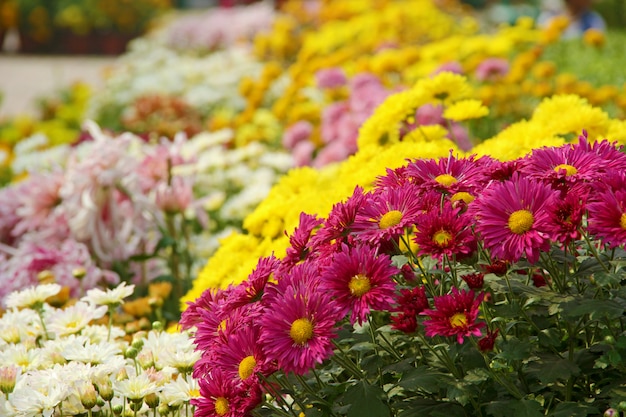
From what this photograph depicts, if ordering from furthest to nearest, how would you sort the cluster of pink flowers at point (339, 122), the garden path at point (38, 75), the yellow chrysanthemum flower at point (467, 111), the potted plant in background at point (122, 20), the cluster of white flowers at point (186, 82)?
the potted plant in background at point (122, 20), the garden path at point (38, 75), the cluster of white flowers at point (186, 82), the cluster of pink flowers at point (339, 122), the yellow chrysanthemum flower at point (467, 111)

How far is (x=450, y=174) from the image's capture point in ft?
5.08

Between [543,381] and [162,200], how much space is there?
2.12 metres

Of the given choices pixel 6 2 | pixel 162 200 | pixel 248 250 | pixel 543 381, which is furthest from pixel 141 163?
pixel 6 2

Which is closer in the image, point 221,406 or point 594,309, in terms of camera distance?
point 594,309

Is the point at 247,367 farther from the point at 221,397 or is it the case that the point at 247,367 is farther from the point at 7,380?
the point at 7,380

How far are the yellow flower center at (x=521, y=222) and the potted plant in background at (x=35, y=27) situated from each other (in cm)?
1737

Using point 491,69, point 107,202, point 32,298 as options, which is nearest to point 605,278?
point 32,298

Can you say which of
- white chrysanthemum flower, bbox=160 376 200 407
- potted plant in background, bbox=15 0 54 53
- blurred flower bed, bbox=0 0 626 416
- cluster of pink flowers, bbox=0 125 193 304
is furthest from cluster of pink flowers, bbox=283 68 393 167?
potted plant in background, bbox=15 0 54 53

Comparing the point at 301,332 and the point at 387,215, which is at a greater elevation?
the point at 387,215

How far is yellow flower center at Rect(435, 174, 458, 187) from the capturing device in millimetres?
1504

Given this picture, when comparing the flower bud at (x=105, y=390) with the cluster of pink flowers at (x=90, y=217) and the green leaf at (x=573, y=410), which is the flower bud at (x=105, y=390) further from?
the cluster of pink flowers at (x=90, y=217)

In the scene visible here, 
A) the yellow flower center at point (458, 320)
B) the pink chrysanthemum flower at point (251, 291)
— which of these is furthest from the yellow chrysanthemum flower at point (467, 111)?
the yellow flower center at point (458, 320)

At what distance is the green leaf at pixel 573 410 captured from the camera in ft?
4.59

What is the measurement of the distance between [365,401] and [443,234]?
0.29 metres
